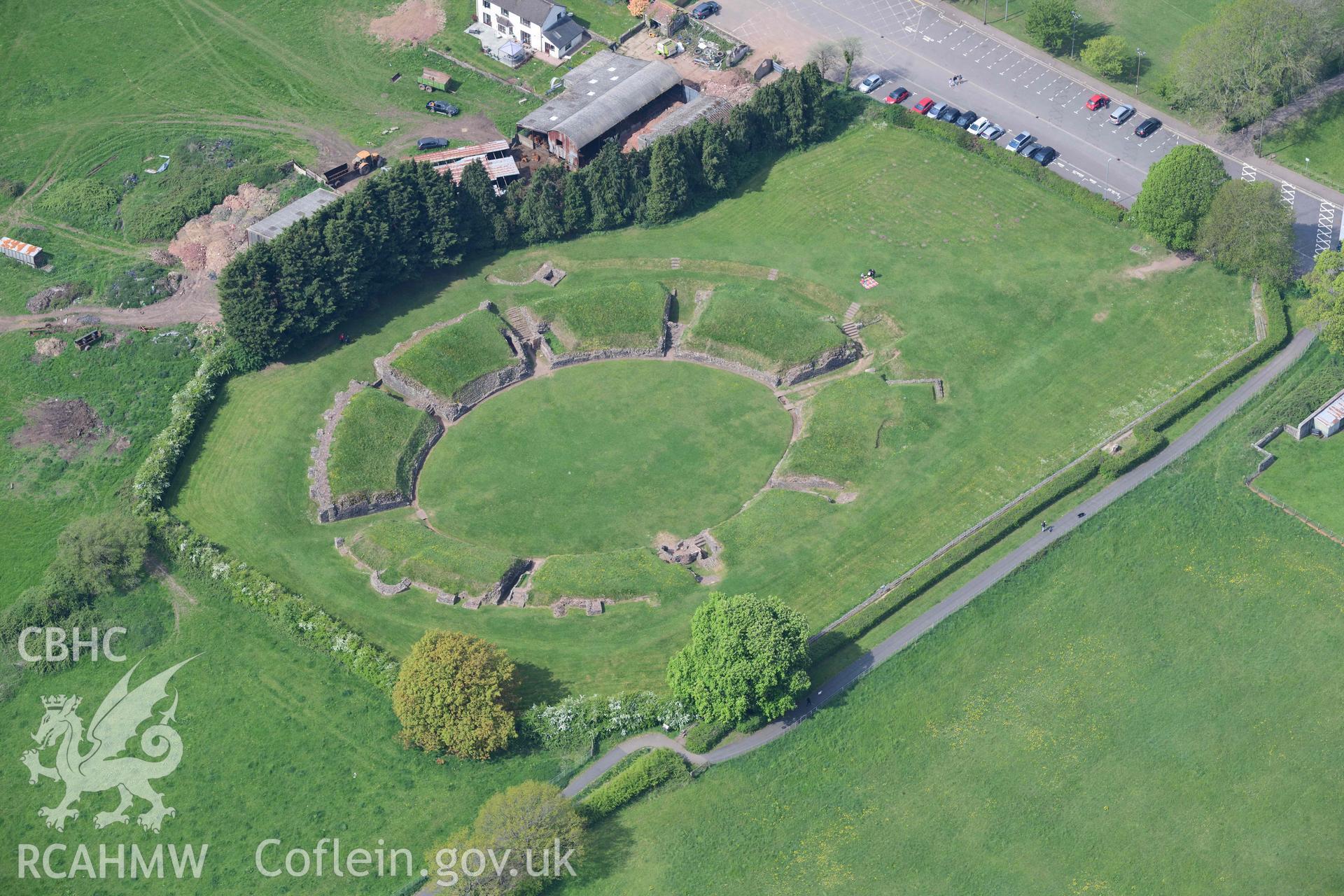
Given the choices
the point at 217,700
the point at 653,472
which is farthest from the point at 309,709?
the point at 653,472

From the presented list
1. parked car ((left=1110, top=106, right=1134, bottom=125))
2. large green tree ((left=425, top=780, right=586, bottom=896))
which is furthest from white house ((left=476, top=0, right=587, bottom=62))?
large green tree ((left=425, top=780, right=586, bottom=896))

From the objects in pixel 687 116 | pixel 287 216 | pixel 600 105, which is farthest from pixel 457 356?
pixel 687 116

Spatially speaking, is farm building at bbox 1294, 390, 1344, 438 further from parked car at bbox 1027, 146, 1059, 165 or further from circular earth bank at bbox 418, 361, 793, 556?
circular earth bank at bbox 418, 361, 793, 556

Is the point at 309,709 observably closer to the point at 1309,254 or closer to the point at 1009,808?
the point at 1009,808

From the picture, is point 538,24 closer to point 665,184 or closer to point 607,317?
point 665,184

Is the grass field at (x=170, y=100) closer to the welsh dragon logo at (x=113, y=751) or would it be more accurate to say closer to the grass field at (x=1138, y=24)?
the welsh dragon logo at (x=113, y=751)

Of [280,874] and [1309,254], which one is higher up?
[1309,254]
